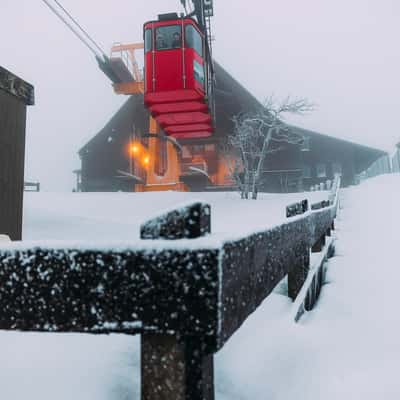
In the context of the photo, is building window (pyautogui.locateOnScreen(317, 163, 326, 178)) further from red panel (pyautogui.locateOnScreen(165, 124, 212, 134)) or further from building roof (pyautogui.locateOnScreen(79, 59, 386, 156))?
red panel (pyautogui.locateOnScreen(165, 124, 212, 134))

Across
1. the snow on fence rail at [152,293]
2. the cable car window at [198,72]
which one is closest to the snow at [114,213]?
the cable car window at [198,72]

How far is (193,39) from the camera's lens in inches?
386

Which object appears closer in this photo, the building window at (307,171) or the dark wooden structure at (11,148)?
the dark wooden structure at (11,148)

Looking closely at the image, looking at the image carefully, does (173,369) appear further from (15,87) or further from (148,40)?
(148,40)

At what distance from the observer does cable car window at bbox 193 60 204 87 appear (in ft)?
31.5

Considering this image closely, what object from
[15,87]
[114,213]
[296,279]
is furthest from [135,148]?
[296,279]

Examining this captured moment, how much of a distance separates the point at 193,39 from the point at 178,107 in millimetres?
1796

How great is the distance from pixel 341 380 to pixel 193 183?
21558mm

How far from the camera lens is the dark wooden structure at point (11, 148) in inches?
189

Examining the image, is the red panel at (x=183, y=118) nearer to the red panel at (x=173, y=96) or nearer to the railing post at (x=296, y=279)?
the red panel at (x=173, y=96)

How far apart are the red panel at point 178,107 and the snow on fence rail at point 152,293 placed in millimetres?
9446

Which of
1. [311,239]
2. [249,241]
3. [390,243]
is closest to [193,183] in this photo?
[390,243]

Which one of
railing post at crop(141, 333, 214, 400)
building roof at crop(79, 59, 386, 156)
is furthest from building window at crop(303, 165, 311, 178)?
railing post at crop(141, 333, 214, 400)

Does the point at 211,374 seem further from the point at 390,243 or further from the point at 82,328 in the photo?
the point at 390,243
